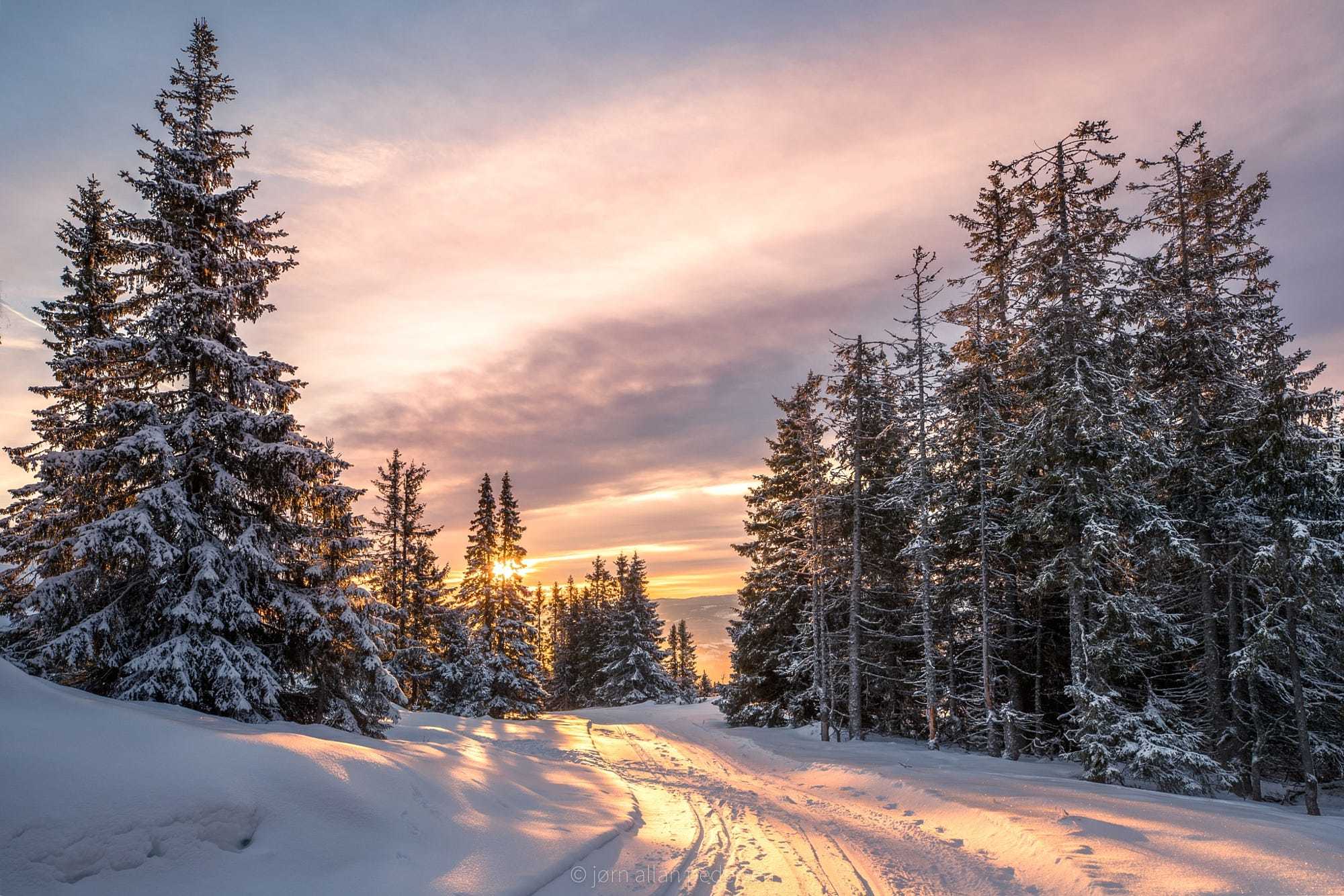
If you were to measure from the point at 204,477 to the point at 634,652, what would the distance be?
43.8m

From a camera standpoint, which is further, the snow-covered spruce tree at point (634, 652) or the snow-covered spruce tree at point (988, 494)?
the snow-covered spruce tree at point (634, 652)

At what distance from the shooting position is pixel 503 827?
809 cm

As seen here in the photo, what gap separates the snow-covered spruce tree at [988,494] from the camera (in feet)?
66.2

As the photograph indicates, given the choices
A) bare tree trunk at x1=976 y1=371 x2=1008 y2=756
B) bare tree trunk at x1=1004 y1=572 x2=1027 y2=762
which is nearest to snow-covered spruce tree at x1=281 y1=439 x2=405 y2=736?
bare tree trunk at x1=976 y1=371 x2=1008 y2=756

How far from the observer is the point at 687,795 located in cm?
1294

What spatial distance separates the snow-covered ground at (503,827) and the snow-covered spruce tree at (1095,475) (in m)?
3.27

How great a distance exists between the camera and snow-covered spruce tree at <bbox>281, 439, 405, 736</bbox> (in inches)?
508

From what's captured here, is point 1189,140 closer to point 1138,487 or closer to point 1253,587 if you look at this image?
point 1138,487

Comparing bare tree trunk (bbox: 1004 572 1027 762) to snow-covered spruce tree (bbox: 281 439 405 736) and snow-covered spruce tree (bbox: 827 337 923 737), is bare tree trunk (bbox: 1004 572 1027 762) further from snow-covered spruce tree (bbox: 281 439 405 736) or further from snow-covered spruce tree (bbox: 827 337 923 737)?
snow-covered spruce tree (bbox: 281 439 405 736)

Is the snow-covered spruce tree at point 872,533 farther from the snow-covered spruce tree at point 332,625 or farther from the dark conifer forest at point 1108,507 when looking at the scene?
the snow-covered spruce tree at point 332,625

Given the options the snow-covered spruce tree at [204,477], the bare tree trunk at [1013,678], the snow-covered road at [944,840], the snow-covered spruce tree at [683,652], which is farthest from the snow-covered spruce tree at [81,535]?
the snow-covered spruce tree at [683,652]

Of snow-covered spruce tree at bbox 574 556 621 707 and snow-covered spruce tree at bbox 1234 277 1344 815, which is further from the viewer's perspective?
snow-covered spruce tree at bbox 574 556 621 707

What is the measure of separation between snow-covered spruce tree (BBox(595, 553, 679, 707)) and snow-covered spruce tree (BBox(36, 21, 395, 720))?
3987 centimetres

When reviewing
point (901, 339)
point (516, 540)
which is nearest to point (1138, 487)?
point (901, 339)
